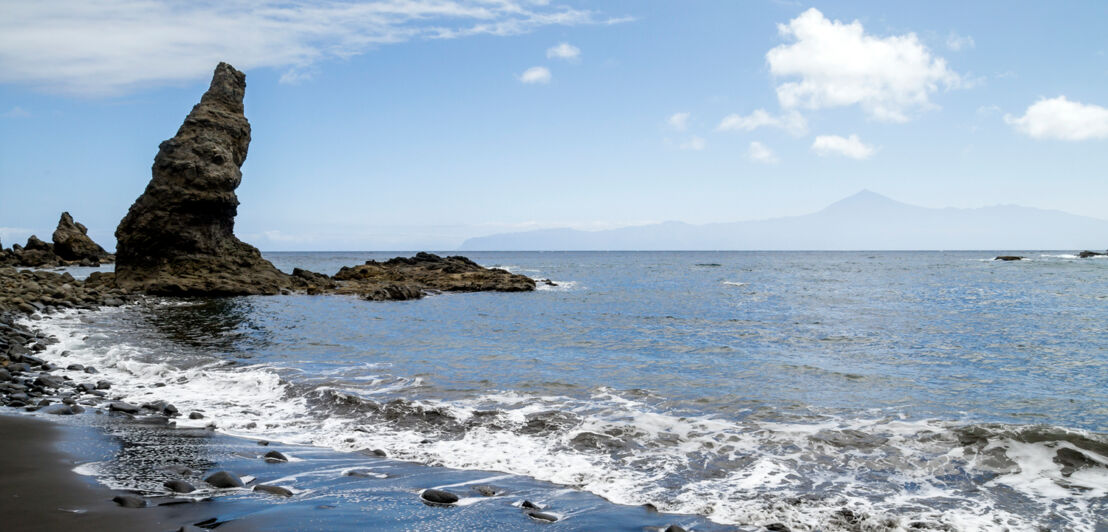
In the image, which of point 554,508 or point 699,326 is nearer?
point 554,508

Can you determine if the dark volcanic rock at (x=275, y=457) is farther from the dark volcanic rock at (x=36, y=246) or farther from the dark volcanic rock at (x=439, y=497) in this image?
the dark volcanic rock at (x=36, y=246)

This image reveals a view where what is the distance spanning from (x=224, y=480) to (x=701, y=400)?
790 cm

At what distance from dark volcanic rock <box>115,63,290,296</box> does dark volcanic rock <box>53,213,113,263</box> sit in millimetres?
52729

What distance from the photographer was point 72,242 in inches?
2985

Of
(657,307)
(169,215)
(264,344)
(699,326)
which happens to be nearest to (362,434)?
(264,344)

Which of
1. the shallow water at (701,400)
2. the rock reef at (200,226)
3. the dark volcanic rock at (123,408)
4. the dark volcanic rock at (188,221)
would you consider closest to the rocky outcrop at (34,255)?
the rock reef at (200,226)

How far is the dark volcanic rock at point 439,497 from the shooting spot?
637 centimetres

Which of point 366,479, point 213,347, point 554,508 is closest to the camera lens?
point 554,508

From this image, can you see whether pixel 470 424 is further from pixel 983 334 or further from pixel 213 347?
pixel 983 334

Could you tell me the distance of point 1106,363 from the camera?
15383 mm

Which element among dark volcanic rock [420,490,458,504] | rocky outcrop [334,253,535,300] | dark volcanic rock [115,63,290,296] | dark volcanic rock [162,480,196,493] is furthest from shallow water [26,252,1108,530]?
rocky outcrop [334,253,535,300]

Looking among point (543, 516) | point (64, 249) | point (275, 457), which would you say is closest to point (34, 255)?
point (64, 249)

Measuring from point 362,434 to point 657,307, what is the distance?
2420cm

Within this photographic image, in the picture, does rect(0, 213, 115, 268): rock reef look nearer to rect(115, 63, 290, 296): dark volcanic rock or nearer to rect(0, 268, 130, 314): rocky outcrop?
rect(0, 268, 130, 314): rocky outcrop
